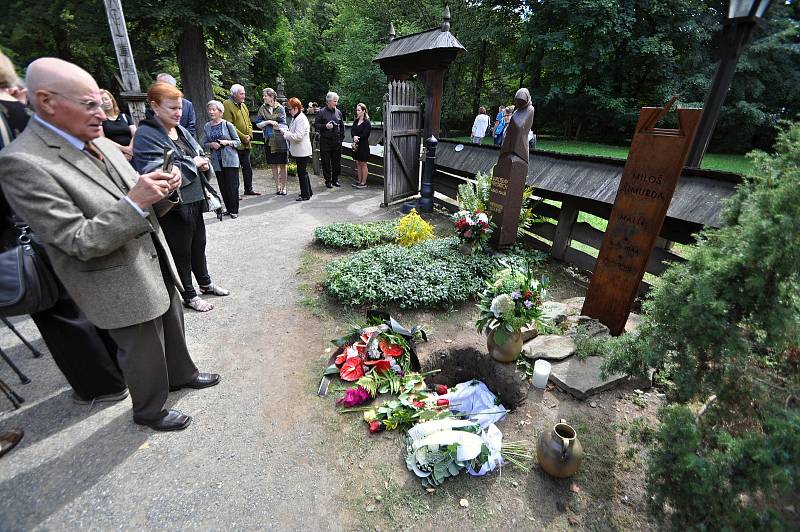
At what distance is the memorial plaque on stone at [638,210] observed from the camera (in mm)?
3316

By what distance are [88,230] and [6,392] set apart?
2172 millimetres

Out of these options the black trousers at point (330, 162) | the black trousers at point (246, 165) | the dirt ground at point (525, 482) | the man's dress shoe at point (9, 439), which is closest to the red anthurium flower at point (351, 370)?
the dirt ground at point (525, 482)

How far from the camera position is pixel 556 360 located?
3.54 metres

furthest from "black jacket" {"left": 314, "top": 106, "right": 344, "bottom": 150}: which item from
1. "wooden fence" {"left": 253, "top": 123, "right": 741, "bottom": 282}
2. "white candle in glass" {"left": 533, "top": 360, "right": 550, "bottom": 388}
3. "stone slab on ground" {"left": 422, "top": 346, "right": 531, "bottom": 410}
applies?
"white candle in glass" {"left": 533, "top": 360, "right": 550, "bottom": 388}

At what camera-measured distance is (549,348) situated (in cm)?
363

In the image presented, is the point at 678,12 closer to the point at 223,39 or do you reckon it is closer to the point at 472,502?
the point at 223,39

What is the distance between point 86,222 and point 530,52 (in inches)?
1121

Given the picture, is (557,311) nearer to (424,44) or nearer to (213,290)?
(213,290)

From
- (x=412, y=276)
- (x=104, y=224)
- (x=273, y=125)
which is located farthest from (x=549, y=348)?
(x=273, y=125)

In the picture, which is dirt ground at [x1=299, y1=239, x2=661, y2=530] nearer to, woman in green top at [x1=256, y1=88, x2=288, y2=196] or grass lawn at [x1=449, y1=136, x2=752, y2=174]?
woman in green top at [x1=256, y1=88, x2=288, y2=196]

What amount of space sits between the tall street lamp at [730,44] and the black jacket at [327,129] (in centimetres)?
764

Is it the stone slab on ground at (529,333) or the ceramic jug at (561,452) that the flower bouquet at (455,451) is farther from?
the stone slab on ground at (529,333)

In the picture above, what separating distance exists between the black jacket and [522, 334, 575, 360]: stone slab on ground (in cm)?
773

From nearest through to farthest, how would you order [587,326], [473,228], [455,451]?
[455,451] < [587,326] < [473,228]
